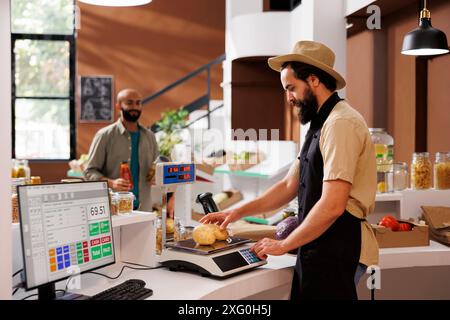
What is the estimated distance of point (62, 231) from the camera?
1.97 meters

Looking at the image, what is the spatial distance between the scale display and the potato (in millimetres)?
277

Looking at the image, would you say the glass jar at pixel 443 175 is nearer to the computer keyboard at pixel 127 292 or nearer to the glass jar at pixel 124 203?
the glass jar at pixel 124 203

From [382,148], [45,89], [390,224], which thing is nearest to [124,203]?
[390,224]

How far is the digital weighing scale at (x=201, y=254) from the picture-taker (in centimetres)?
228

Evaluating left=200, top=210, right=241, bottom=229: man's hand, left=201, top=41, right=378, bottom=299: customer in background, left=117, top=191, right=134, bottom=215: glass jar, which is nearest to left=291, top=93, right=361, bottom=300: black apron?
left=201, top=41, right=378, bottom=299: customer in background

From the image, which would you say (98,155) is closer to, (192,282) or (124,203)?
(124,203)

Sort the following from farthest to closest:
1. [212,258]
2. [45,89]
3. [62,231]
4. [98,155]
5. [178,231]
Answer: [45,89] → [98,155] → [178,231] → [212,258] → [62,231]

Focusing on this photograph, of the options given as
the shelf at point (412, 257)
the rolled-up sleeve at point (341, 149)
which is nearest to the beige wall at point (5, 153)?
the rolled-up sleeve at point (341, 149)

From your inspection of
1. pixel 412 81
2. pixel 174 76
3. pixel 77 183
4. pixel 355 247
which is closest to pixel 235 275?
pixel 355 247

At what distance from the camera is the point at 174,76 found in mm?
9586

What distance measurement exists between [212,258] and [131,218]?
40 centimetres

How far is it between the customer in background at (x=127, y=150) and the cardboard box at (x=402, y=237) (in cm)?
199

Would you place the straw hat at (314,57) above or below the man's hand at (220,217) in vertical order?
above
